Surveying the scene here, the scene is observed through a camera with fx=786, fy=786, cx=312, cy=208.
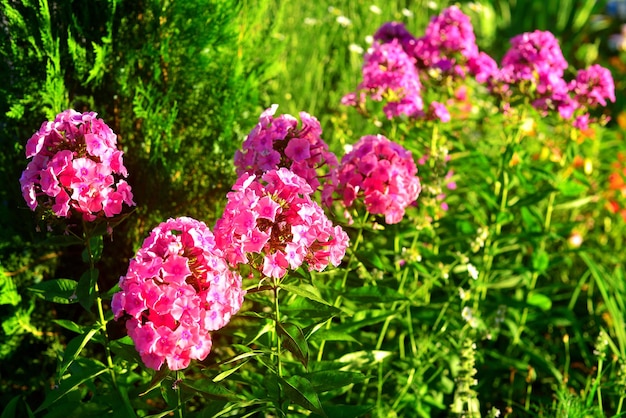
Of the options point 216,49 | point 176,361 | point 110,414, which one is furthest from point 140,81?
point 176,361

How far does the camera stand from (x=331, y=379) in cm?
220

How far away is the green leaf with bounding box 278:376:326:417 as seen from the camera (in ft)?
6.34

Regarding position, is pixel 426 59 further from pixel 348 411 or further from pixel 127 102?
pixel 348 411

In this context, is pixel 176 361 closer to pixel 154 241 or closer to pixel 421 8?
pixel 154 241

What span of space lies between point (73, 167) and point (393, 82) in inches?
53.0

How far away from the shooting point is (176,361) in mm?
1750

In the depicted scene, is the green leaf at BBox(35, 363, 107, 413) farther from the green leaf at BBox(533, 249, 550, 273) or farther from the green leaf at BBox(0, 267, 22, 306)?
the green leaf at BBox(533, 249, 550, 273)

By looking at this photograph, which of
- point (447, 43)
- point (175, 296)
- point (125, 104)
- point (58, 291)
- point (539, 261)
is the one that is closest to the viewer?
point (175, 296)

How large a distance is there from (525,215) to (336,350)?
39.9 inches

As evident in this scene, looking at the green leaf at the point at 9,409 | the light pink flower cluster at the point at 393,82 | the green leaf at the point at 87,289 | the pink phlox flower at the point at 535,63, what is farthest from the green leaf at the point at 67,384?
the pink phlox flower at the point at 535,63

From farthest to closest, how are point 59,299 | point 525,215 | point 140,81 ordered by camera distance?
1. point 525,215
2. point 140,81
3. point 59,299

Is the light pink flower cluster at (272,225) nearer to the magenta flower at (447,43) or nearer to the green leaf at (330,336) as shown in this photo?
the green leaf at (330,336)

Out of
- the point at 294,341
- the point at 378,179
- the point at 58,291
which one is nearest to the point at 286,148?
the point at 378,179

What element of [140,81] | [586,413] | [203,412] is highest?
[140,81]
